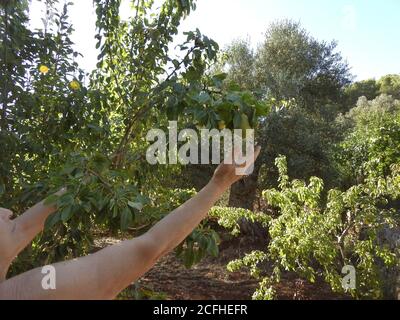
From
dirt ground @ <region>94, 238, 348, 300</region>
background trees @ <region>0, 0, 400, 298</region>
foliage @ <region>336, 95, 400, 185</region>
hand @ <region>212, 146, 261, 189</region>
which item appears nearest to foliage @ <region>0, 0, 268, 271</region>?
background trees @ <region>0, 0, 400, 298</region>

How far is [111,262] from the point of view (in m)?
1.05

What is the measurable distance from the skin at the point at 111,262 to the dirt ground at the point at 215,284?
4323mm

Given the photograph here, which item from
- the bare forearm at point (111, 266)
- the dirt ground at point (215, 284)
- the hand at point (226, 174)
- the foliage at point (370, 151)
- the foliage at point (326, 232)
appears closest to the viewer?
the bare forearm at point (111, 266)

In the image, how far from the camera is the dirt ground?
19.0 ft

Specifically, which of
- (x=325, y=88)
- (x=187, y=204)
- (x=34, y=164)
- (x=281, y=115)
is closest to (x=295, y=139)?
(x=281, y=115)

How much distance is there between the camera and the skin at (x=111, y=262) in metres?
1.00

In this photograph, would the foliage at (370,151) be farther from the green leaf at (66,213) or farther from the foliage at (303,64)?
the green leaf at (66,213)

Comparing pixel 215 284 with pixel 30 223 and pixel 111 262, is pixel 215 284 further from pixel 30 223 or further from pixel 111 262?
pixel 111 262

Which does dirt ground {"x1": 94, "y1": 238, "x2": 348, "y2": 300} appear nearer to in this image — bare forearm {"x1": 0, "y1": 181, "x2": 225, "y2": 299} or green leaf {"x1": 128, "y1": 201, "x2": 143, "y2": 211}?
green leaf {"x1": 128, "y1": 201, "x2": 143, "y2": 211}

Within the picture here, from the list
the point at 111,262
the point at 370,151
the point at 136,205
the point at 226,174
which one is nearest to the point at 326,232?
the point at 136,205

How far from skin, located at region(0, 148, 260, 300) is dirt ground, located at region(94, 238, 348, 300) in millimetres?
4323

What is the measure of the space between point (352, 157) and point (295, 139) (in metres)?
1.37

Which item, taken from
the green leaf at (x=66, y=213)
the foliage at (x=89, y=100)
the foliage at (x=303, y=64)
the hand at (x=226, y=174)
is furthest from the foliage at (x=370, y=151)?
the green leaf at (x=66, y=213)
